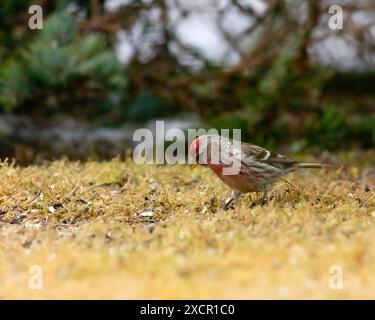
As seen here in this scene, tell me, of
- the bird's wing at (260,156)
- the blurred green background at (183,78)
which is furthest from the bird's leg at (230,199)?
the blurred green background at (183,78)

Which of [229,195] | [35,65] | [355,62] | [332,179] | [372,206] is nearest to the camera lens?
[372,206]

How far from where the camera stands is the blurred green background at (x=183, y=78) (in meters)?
8.46

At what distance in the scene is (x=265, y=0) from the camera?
8.89 metres

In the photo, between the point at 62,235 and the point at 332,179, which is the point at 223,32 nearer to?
the point at 332,179

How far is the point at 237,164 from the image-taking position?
543 centimetres

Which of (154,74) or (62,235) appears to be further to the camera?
(154,74)

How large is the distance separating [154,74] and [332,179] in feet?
11.1

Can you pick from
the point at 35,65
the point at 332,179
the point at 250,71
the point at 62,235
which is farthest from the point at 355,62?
the point at 62,235

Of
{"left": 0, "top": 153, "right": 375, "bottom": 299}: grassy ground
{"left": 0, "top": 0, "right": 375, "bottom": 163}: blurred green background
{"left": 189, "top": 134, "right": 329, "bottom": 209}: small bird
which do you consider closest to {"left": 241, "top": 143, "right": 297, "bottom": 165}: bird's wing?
{"left": 189, "top": 134, "right": 329, "bottom": 209}: small bird

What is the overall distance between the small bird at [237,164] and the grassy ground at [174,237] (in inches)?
4.6

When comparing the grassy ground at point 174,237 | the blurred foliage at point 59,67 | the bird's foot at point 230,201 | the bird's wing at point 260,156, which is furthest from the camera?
the blurred foliage at point 59,67

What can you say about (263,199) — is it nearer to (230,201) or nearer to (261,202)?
(261,202)

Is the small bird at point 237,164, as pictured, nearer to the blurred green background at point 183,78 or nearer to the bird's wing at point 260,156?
the bird's wing at point 260,156

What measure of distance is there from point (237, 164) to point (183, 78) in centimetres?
384
